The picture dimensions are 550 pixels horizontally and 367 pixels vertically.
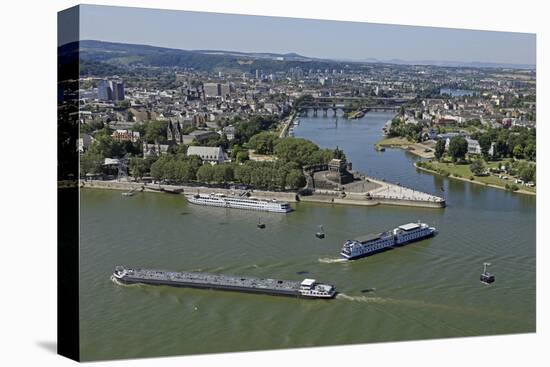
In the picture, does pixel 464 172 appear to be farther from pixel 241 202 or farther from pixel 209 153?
pixel 241 202

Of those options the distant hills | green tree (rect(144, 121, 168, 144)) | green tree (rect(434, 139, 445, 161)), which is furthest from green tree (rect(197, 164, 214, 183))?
green tree (rect(434, 139, 445, 161))

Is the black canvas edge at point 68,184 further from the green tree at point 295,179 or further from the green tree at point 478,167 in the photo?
the green tree at point 478,167

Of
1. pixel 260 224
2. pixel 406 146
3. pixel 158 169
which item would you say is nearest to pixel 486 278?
pixel 260 224

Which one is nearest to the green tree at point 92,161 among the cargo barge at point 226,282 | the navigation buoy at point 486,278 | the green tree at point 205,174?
the green tree at point 205,174

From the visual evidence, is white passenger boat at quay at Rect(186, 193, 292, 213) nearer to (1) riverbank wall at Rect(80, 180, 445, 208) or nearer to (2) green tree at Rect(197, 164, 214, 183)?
(1) riverbank wall at Rect(80, 180, 445, 208)

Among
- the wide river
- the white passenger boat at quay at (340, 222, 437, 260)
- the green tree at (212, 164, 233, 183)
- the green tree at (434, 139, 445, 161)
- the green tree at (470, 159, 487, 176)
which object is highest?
the green tree at (434, 139, 445, 161)

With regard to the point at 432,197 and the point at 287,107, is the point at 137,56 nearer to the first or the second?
the point at 287,107

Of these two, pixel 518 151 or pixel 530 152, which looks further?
pixel 518 151
